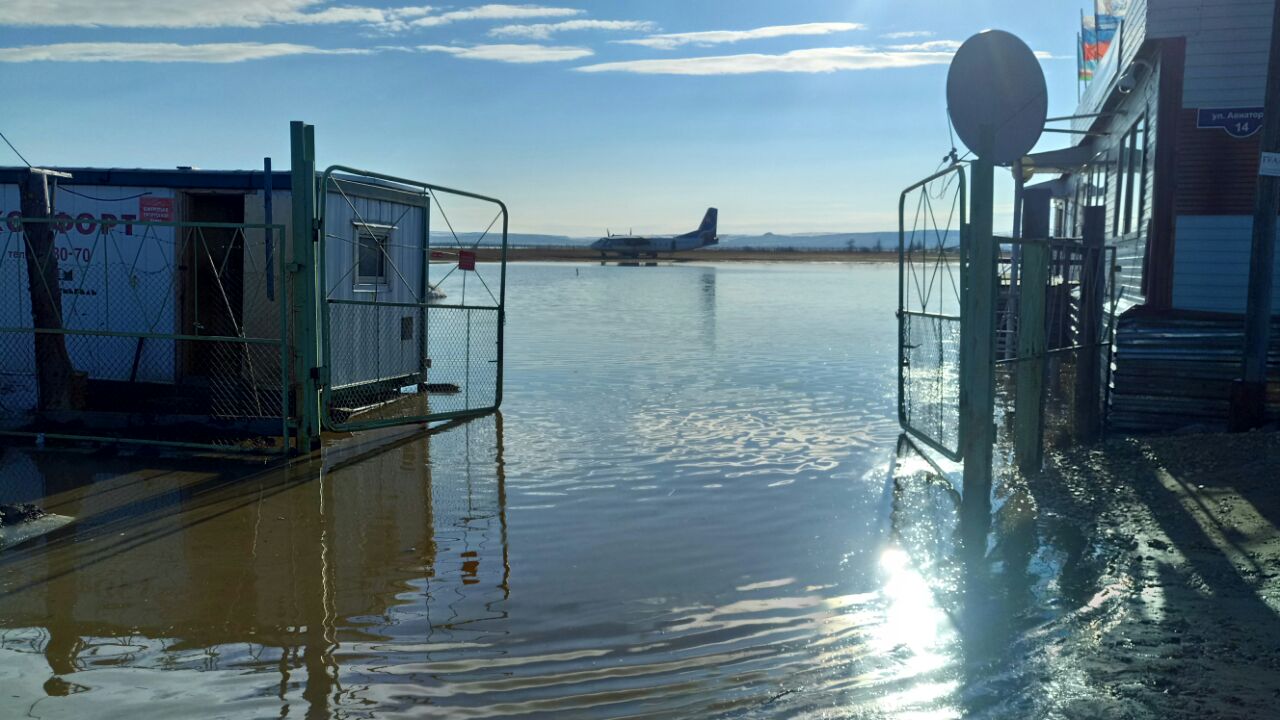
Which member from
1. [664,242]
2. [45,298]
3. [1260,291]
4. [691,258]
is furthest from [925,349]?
[691,258]

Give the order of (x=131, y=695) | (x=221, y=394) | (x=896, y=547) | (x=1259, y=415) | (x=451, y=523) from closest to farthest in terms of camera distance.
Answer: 1. (x=131, y=695)
2. (x=896, y=547)
3. (x=451, y=523)
4. (x=1259, y=415)
5. (x=221, y=394)

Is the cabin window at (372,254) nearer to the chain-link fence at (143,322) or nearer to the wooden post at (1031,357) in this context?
the chain-link fence at (143,322)

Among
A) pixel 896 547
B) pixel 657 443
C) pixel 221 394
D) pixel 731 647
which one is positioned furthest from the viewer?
pixel 221 394

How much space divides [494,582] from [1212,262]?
10.3 meters

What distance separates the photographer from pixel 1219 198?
42.0ft

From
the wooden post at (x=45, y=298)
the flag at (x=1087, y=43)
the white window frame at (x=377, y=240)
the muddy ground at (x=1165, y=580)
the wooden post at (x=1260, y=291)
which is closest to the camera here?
the muddy ground at (x=1165, y=580)

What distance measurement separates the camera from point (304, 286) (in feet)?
33.1

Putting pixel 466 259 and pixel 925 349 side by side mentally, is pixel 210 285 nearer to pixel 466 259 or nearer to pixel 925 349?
pixel 466 259

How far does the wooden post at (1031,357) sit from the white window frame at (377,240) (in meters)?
7.30

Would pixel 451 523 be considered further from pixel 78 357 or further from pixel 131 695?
pixel 78 357

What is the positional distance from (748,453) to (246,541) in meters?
5.05

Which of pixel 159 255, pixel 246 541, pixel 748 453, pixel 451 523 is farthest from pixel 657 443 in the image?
pixel 159 255

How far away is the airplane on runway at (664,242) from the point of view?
114m

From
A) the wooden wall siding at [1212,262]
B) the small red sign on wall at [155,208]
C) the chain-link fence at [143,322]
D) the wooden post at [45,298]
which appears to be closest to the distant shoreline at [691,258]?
the chain-link fence at [143,322]
